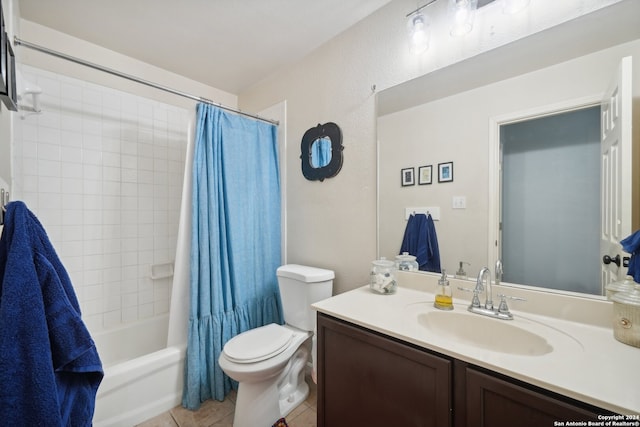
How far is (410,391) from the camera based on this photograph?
892 millimetres

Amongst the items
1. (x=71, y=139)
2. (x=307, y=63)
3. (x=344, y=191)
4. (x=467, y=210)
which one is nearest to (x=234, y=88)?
(x=307, y=63)

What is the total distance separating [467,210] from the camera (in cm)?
126

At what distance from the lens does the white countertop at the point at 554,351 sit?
24.6 inches

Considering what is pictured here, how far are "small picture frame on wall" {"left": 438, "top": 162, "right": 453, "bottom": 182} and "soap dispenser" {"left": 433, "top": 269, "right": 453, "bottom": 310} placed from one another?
1.59 feet

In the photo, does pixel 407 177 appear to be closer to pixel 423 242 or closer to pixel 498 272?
pixel 423 242

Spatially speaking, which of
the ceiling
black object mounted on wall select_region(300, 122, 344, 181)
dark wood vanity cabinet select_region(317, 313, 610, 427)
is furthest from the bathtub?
the ceiling

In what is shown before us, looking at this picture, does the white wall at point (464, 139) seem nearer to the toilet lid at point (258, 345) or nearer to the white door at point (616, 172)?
the white door at point (616, 172)

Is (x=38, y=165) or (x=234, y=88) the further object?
(x=234, y=88)

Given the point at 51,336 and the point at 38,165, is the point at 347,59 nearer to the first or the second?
the point at 51,336

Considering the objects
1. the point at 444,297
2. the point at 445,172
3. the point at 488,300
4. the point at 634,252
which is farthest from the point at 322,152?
the point at 634,252

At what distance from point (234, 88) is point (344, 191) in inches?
65.6

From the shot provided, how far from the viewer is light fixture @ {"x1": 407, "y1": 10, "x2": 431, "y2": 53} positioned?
4.42ft

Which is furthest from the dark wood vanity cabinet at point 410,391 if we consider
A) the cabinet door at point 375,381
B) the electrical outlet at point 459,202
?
the electrical outlet at point 459,202

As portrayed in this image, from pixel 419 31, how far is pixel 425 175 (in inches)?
29.3
